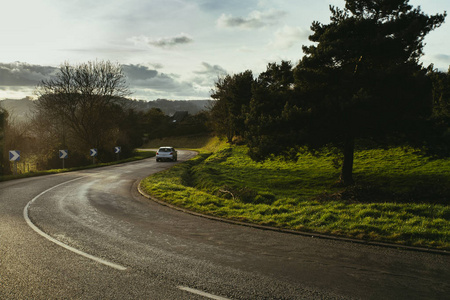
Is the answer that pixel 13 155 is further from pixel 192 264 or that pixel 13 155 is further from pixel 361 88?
pixel 361 88

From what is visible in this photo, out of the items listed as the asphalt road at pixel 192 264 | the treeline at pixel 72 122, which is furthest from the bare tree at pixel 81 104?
the asphalt road at pixel 192 264

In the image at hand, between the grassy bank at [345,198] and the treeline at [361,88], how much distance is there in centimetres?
292

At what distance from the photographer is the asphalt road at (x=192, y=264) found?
4.36 meters

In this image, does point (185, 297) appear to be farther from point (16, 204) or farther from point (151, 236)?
point (16, 204)

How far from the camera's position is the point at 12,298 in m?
4.20

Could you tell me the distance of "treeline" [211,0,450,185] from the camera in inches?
559

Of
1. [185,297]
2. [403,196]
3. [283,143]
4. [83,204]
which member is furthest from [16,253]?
[403,196]

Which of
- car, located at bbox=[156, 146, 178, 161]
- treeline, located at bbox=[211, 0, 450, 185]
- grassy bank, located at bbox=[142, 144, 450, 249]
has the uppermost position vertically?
treeline, located at bbox=[211, 0, 450, 185]

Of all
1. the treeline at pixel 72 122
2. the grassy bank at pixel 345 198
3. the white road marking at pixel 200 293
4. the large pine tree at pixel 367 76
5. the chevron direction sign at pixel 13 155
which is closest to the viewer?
the white road marking at pixel 200 293

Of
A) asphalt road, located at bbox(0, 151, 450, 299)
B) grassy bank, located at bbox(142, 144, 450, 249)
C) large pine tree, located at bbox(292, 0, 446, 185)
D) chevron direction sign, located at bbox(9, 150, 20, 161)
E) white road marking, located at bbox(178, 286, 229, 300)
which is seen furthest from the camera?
chevron direction sign, located at bbox(9, 150, 20, 161)

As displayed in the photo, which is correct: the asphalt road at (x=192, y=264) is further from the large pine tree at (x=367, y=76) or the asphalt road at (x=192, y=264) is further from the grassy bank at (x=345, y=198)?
the large pine tree at (x=367, y=76)

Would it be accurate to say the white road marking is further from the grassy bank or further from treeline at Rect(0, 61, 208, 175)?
treeline at Rect(0, 61, 208, 175)

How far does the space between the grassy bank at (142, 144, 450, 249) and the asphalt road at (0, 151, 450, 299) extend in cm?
97

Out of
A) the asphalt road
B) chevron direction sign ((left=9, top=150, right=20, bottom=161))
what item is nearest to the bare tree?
chevron direction sign ((left=9, top=150, right=20, bottom=161))
